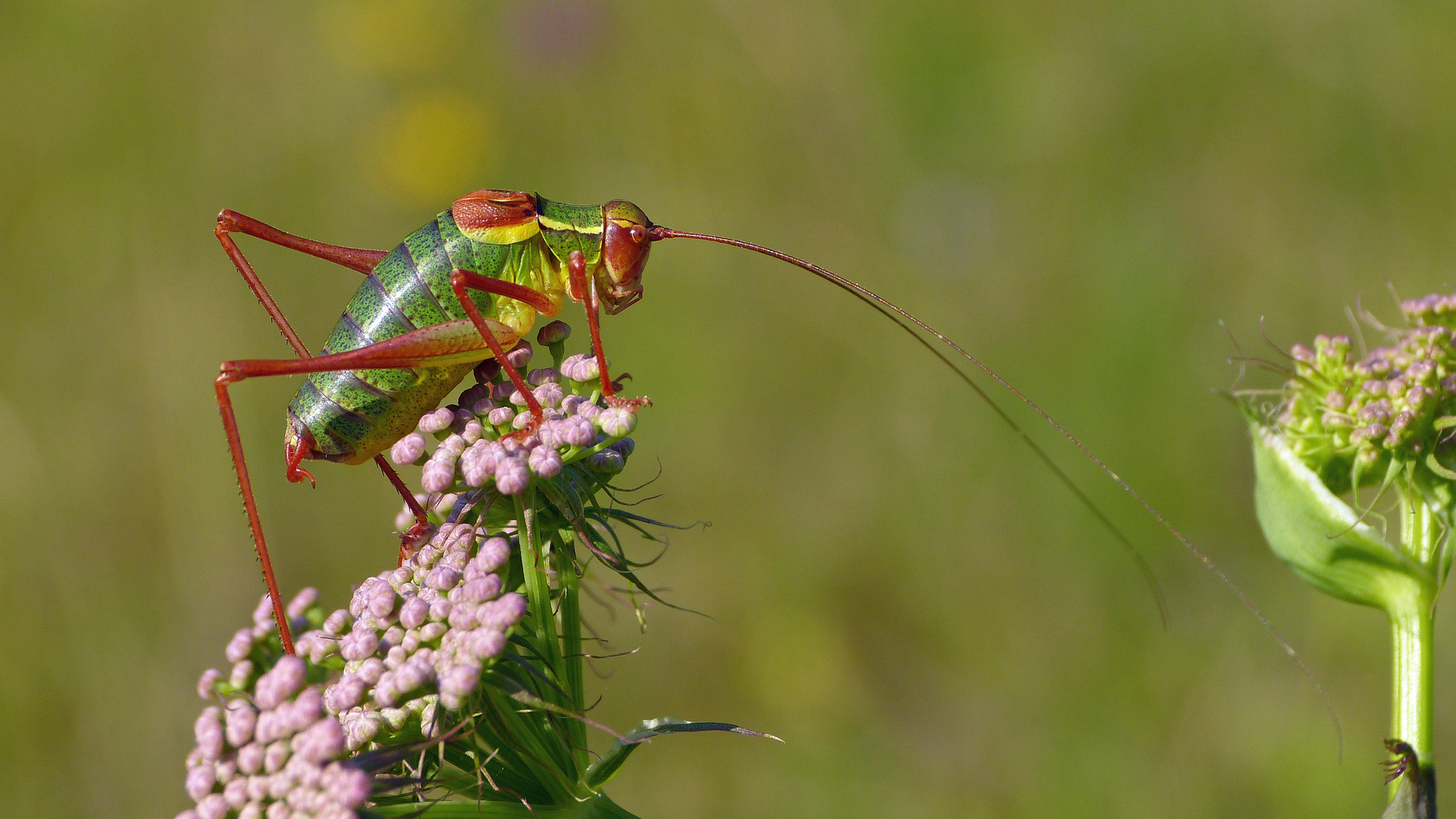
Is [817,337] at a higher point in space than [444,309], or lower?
higher

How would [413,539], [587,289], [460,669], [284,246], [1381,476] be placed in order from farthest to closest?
[284,246], [587,289], [413,539], [1381,476], [460,669]

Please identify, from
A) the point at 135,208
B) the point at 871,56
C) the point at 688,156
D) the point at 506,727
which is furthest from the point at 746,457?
the point at 135,208

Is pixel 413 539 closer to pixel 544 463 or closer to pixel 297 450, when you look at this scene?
pixel 297 450

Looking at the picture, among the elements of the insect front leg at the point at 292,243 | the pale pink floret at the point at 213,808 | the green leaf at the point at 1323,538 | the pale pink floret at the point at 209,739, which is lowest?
the pale pink floret at the point at 213,808

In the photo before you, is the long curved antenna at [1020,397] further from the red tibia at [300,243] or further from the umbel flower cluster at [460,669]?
the red tibia at [300,243]

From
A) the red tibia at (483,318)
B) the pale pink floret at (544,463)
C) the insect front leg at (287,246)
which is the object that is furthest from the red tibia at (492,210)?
the pale pink floret at (544,463)

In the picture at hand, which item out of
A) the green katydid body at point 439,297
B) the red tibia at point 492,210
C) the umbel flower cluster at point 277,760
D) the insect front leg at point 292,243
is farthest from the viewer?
the insect front leg at point 292,243

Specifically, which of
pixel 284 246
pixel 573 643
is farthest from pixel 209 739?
pixel 284 246

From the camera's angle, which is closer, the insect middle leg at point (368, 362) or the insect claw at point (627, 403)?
the insect claw at point (627, 403)
